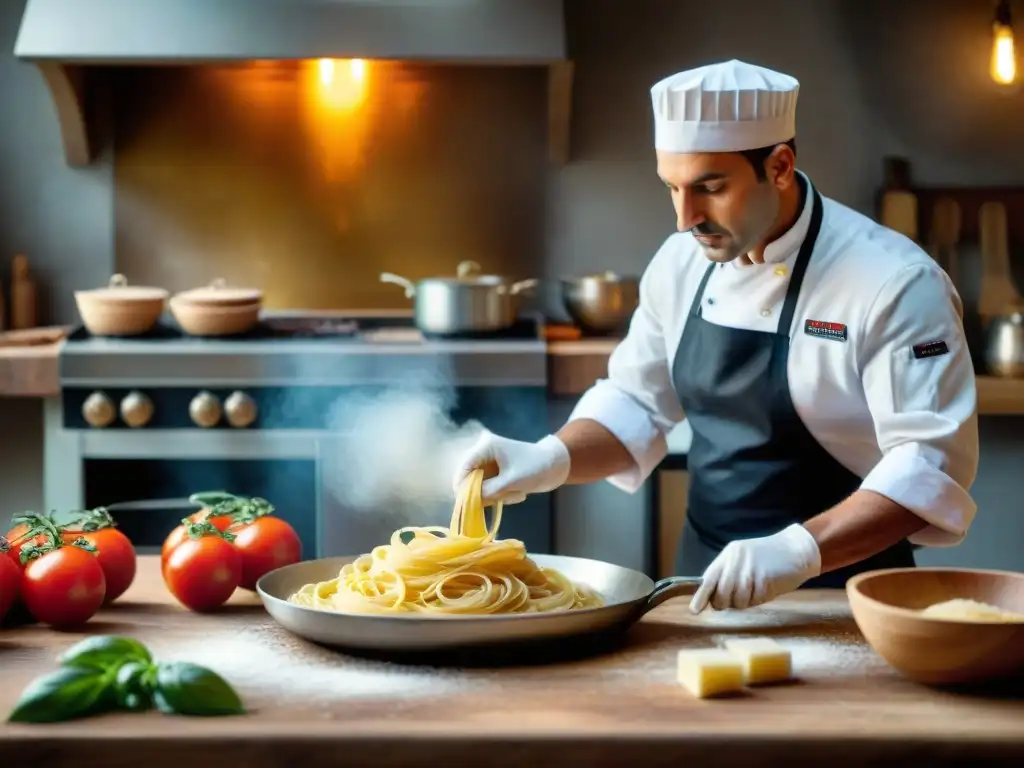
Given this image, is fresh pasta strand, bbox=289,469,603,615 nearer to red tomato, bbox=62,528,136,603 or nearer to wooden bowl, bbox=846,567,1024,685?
red tomato, bbox=62,528,136,603

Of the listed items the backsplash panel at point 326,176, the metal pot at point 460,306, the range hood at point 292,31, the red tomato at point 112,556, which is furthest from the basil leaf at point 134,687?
the backsplash panel at point 326,176

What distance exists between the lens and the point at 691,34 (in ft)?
15.4

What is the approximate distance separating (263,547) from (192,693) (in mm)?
604

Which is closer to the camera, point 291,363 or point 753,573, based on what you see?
point 753,573

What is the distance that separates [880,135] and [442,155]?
1525 mm

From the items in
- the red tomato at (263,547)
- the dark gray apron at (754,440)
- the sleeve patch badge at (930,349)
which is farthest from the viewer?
the dark gray apron at (754,440)

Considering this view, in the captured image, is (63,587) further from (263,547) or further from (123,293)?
(123,293)

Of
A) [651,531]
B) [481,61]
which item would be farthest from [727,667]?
[481,61]

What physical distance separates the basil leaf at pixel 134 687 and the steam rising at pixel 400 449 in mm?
2412

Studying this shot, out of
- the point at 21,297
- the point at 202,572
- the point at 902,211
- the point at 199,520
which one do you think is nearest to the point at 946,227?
the point at 902,211

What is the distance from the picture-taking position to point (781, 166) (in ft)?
7.99

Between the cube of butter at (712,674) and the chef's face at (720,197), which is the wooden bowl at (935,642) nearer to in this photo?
the cube of butter at (712,674)

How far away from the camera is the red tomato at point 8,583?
1919mm

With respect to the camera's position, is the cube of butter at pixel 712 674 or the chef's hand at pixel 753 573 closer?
the cube of butter at pixel 712 674
